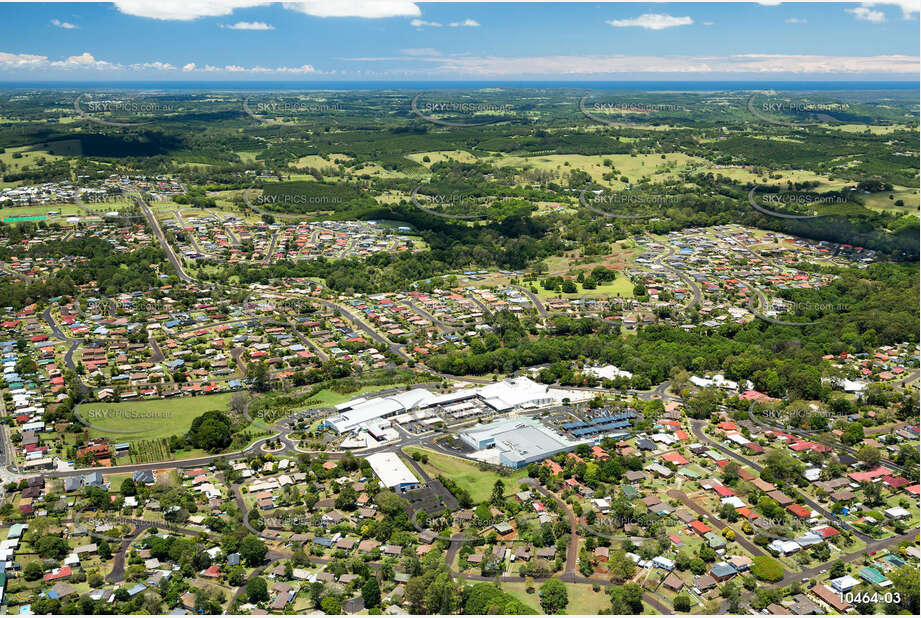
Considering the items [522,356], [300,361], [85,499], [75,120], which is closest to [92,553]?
[85,499]

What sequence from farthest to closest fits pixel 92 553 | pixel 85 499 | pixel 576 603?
pixel 85 499, pixel 92 553, pixel 576 603

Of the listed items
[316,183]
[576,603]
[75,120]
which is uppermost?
[75,120]

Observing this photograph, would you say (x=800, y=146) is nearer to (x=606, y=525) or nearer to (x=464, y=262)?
(x=464, y=262)

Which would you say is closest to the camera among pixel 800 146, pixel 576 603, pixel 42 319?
pixel 576 603
